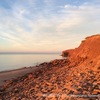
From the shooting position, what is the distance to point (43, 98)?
29.3ft

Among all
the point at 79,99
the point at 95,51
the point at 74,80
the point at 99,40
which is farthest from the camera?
the point at 99,40

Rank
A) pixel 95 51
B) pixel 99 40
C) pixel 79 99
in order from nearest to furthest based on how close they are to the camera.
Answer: pixel 79 99 < pixel 95 51 < pixel 99 40

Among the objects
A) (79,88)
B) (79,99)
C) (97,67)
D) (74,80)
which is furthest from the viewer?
(97,67)

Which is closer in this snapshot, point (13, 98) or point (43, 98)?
point (43, 98)

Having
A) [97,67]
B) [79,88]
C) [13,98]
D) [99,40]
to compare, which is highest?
[99,40]

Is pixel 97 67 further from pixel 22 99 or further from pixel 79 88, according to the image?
pixel 22 99

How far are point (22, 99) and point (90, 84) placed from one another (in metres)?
3.29

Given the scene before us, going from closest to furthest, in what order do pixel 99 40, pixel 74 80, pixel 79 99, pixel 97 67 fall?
pixel 79 99, pixel 74 80, pixel 97 67, pixel 99 40

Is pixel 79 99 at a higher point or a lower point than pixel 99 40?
lower

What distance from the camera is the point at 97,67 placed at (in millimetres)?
11156

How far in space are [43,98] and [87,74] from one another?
9.50 feet

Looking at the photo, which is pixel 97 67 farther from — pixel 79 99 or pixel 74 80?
pixel 79 99

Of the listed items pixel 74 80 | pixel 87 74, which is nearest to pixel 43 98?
pixel 74 80

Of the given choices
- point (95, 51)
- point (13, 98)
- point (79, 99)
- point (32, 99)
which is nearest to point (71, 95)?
point (79, 99)
